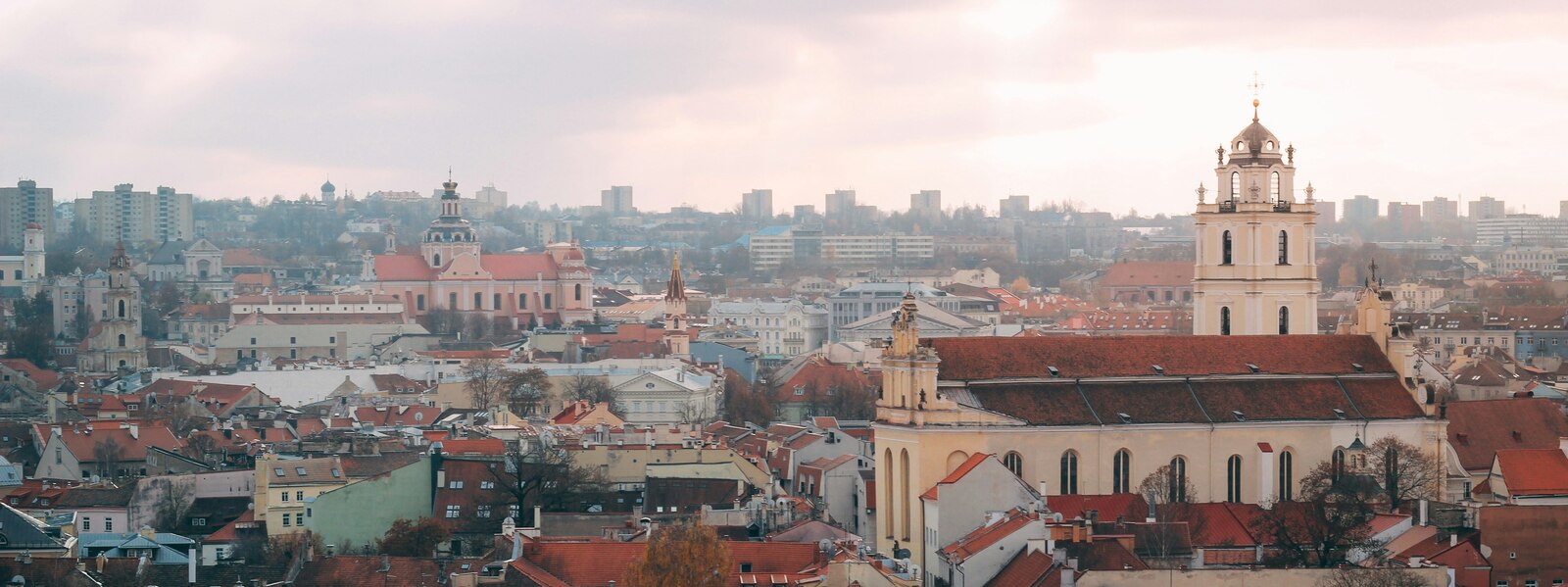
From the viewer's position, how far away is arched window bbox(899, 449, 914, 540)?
49.3m

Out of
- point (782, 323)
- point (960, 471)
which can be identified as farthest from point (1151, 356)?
point (782, 323)

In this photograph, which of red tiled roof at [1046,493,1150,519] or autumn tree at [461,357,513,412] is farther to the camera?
autumn tree at [461,357,513,412]

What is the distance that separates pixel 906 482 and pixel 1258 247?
13.1 metres

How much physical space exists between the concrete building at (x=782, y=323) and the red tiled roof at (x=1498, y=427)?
83542 millimetres

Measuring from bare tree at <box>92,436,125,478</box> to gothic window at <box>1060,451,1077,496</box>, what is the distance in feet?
86.2

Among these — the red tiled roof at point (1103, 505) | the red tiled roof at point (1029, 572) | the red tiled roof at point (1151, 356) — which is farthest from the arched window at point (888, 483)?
the red tiled roof at point (1029, 572)

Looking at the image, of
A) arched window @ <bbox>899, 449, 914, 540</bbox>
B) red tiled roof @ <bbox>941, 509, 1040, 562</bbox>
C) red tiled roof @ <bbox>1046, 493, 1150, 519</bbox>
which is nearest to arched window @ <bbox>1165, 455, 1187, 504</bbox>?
red tiled roof @ <bbox>1046, 493, 1150, 519</bbox>

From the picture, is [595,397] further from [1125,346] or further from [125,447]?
[1125,346]

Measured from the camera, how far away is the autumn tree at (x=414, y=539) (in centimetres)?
5025

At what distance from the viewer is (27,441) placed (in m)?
75.8

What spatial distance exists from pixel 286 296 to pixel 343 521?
3580 inches

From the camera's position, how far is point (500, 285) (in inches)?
5969

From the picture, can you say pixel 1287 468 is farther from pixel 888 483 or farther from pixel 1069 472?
pixel 888 483

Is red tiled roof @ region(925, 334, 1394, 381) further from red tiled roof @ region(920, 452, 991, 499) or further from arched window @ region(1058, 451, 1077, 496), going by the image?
red tiled roof @ region(920, 452, 991, 499)
